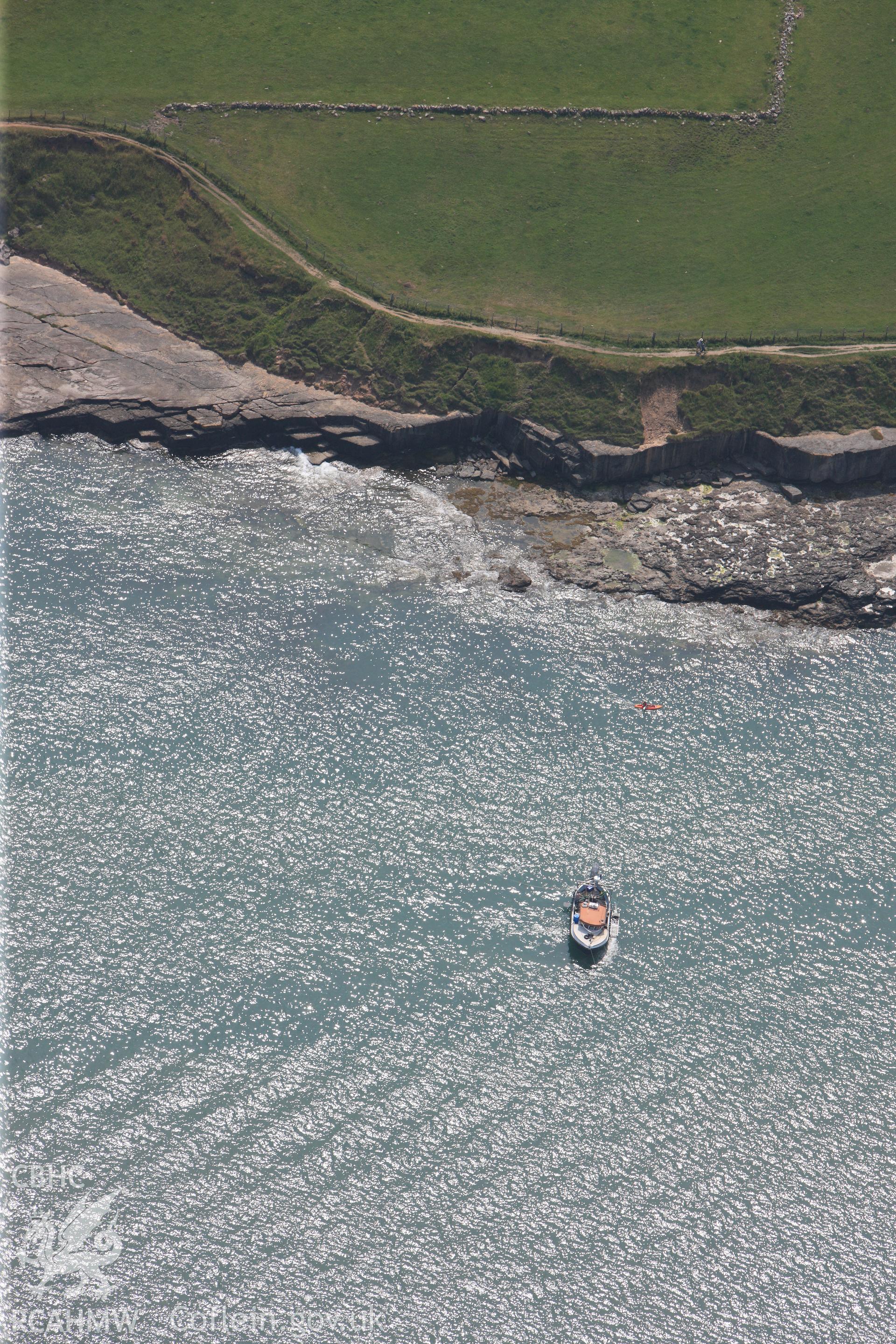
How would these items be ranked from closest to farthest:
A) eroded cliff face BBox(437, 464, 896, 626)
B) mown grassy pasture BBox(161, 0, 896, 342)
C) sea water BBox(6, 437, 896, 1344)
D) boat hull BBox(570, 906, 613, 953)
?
1. sea water BBox(6, 437, 896, 1344)
2. boat hull BBox(570, 906, 613, 953)
3. eroded cliff face BBox(437, 464, 896, 626)
4. mown grassy pasture BBox(161, 0, 896, 342)

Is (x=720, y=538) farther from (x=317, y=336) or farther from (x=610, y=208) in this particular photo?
(x=317, y=336)

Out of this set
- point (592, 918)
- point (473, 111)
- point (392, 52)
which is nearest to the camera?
point (592, 918)

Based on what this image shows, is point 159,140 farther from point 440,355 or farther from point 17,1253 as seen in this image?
point 17,1253

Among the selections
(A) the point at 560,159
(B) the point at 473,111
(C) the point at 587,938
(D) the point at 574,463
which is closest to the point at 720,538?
(D) the point at 574,463

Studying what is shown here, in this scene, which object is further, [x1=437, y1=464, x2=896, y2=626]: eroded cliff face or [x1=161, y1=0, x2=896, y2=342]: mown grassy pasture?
[x1=161, y1=0, x2=896, y2=342]: mown grassy pasture

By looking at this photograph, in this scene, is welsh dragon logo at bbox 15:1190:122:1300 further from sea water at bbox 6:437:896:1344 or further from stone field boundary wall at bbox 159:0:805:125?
stone field boundary wall at bbox 159:0:805:125

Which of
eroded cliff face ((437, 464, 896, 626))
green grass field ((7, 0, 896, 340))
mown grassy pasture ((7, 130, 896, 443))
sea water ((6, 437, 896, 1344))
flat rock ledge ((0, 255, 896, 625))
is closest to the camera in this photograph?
sea water ((6, 437, 896, 1344))

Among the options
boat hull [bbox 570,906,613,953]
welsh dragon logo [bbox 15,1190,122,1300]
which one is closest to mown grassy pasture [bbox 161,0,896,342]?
boat hull [bbox 570,906,613,953]

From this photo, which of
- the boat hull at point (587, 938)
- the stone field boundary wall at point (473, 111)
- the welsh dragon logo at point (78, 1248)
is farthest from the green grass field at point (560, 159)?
the welsh dragon logo at point (78, 1248)
